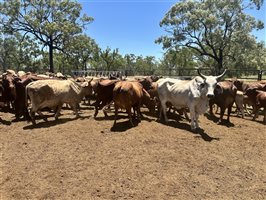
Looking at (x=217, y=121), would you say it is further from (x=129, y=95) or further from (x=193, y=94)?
(x=129, y=95)

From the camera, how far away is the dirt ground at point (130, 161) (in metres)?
5.30

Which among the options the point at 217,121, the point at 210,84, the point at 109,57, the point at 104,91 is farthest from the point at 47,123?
the point at 109,57

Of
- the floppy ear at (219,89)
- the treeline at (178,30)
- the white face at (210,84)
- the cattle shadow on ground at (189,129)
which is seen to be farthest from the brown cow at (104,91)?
the treeline at (178,30)

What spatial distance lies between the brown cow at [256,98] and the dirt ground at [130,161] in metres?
2.43

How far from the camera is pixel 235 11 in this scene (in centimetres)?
3100

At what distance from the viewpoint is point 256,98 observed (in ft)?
39.1

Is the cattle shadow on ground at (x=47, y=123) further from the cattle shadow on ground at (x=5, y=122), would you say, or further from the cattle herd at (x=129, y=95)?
the cattle shadow on ground at (x=5, y=122)

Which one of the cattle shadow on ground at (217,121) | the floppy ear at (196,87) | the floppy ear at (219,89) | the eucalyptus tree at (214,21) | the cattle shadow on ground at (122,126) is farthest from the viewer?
the eucalyptus tree at (214,21)

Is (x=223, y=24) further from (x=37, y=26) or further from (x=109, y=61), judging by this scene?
(x=109, y=61)

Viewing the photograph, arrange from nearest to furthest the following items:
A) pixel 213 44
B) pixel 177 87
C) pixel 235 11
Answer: pixel 177 87 → pixel 235 11 → pixel 213 44

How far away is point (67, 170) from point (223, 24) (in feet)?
96.1

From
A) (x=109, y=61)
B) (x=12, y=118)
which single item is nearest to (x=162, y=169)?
(x=12, y=118)

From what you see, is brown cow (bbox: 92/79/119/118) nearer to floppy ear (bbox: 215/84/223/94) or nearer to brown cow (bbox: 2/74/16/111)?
brown cow (bbox: 2/74/16/111)

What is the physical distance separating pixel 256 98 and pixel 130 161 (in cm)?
750
